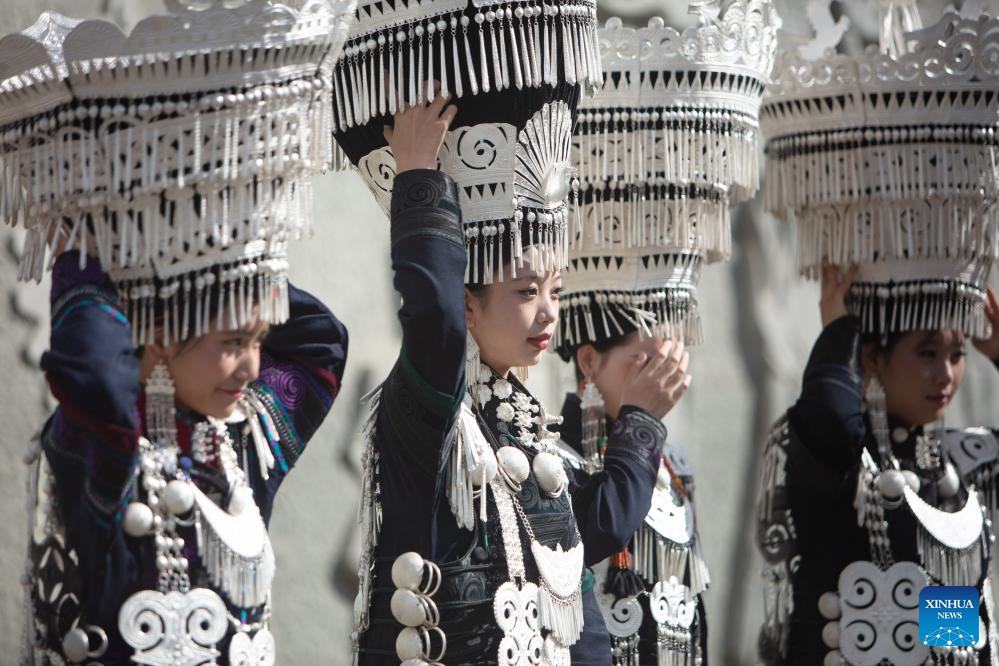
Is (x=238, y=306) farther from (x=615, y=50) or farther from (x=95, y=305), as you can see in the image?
(x=615, y=50)

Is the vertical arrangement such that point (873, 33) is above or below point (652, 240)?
above

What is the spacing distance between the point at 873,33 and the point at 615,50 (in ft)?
9.71

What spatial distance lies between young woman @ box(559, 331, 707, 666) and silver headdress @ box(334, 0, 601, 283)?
51 cm

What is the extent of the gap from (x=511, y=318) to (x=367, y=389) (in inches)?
71.3

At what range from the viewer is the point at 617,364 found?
3.38 metres

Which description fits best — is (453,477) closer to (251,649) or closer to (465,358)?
(465,358)

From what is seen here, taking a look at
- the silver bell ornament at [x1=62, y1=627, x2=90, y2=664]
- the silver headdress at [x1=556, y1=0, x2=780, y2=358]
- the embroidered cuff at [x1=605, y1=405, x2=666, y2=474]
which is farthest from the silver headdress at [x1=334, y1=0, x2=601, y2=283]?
the silver bell ornament at [x1=62, y1=627, x2=90, y2=664]

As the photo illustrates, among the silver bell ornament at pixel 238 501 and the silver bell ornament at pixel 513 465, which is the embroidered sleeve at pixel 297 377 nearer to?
the silver bell ornament at pixel 238 501

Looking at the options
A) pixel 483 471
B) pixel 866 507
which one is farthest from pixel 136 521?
pixel 866 507

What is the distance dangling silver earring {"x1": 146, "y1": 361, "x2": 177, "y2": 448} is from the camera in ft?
7.94

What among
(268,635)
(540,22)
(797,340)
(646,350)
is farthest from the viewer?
(797,340)

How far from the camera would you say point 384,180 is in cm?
280

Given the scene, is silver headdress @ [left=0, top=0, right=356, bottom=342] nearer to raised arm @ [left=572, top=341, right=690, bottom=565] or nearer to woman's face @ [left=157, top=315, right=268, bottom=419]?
woman's face @ [left=157, top=315, right=268, bottom=419]

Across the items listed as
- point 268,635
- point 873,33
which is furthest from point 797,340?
point 268,635
